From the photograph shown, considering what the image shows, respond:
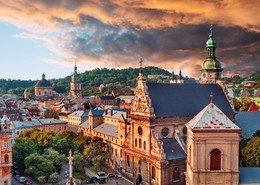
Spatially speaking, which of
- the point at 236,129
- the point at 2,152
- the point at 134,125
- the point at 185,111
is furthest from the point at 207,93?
the point at 2,152

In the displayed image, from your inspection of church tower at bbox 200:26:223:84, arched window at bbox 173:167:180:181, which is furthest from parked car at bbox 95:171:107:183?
church tower at bbox 200:26:223:84

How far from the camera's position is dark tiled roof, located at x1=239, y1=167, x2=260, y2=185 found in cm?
4003

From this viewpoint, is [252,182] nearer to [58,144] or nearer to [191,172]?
[191,172]

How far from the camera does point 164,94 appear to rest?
228ft

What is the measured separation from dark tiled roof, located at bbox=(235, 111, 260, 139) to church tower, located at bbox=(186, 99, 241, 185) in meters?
39.8

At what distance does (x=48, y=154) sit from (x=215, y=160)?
4564cm

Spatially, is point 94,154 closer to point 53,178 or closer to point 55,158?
point 55,158

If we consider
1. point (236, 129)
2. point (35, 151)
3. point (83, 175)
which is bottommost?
point (83, 175)

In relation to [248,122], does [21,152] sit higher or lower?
lower

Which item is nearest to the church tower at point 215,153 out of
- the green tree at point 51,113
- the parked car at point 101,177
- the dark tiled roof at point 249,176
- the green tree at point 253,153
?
the dark tiled roof at point 249,176

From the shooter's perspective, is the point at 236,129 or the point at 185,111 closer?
the point at 236,129

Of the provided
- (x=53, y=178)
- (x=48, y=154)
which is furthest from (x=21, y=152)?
(x=53, y=178)

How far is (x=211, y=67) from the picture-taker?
96.5 meters

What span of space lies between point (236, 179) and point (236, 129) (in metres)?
5.85
